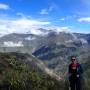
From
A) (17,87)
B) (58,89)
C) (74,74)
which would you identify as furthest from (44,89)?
(74,74)

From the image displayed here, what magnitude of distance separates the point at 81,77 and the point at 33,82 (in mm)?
19901

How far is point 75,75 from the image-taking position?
70.7 ft

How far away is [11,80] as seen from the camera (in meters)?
38.4

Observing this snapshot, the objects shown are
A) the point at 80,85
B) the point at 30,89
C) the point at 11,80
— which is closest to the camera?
the point at 80,85

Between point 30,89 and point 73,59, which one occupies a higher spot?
point 73,59

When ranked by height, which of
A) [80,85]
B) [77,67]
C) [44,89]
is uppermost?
[77,67]

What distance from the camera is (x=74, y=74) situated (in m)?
21.8

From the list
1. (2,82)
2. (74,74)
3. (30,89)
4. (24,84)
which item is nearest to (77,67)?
(74,74)

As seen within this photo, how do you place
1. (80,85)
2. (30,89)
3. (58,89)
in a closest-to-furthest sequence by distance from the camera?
(80,85) → (30,89) → (58,89)

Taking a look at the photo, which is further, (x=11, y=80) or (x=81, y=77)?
(x=11, y=80)

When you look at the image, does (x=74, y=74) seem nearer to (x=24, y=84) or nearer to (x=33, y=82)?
(x=24, y=84)

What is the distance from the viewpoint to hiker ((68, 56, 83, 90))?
70.3 feet

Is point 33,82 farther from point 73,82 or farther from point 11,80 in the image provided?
point 73,82

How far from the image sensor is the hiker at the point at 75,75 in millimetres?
21438
